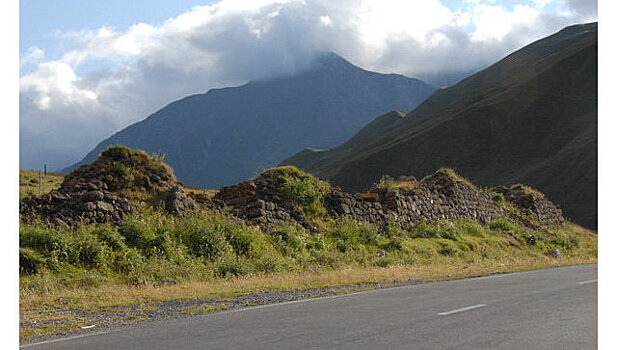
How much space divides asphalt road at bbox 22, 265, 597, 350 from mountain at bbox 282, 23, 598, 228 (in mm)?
75085

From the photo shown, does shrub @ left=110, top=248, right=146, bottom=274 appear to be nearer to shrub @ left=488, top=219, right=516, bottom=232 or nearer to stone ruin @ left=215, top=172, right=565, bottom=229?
stone ruin @ left=215, top=172, right=565, bottom=229

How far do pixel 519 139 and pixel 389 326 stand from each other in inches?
4439

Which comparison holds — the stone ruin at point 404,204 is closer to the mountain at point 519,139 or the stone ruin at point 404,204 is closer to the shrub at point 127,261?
the shrub at point 127,261

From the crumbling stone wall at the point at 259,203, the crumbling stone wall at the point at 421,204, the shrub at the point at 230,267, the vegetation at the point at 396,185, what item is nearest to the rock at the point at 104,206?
the shrub at the point at 230,267

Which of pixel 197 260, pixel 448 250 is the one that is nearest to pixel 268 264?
pixel 197 260

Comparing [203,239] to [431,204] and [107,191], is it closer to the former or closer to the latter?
[107,191]

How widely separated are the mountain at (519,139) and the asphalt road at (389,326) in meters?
75.1

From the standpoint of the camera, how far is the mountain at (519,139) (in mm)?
93312

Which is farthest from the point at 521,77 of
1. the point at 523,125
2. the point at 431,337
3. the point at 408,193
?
the point at 431,337

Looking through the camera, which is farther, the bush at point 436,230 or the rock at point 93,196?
the bush at point 436,230

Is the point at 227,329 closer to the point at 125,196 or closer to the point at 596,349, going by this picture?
the point at 596,349

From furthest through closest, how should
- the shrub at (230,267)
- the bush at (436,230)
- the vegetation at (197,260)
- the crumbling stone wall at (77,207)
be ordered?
the bush at (436,230), the crumbling stone wall at (77,207), the shrub at (230,267), the vegetation at (197,260)

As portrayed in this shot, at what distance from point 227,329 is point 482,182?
98933mm

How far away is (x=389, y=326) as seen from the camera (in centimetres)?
857
